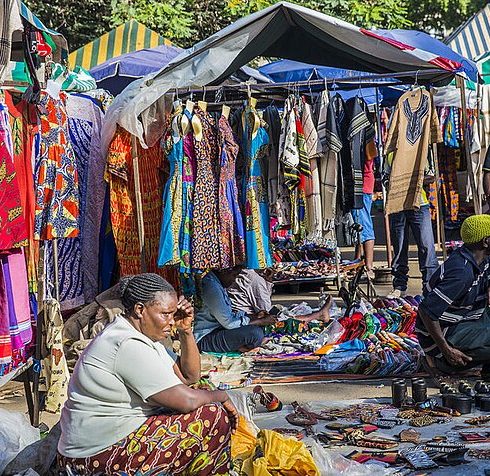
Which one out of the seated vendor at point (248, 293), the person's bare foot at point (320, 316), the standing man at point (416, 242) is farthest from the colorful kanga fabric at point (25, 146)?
the standing man at point (416, 242)

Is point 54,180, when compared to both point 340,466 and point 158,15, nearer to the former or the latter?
point 340,466

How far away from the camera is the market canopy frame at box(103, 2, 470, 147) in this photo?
723 cm

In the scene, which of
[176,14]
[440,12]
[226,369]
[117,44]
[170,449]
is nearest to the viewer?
[170,449]

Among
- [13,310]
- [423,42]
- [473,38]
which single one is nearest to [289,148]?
[13,310]

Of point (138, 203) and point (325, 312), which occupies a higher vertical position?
point (138, 203)

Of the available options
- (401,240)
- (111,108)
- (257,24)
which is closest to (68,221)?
(111,108)

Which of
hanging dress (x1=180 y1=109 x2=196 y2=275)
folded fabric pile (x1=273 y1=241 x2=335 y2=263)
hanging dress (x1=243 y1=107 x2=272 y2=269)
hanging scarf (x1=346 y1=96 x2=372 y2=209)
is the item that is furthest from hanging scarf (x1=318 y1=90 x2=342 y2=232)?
folded fabric pile (x1=273 y1=241 x2=335 y2=263)

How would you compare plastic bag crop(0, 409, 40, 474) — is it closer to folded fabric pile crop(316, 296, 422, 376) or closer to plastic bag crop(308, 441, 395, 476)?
plastic bag crop(308, 441, 395, 476)

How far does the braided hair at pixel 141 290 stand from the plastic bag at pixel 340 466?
3.65 ft

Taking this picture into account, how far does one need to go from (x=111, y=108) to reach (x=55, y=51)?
1604 millimetres

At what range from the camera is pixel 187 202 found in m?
7.25

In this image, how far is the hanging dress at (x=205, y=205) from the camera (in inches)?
283

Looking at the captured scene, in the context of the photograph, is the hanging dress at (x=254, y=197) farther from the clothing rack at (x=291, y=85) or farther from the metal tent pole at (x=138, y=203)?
the metal tent pole at (x=138, y=203)

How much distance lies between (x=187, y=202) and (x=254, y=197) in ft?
1.70
